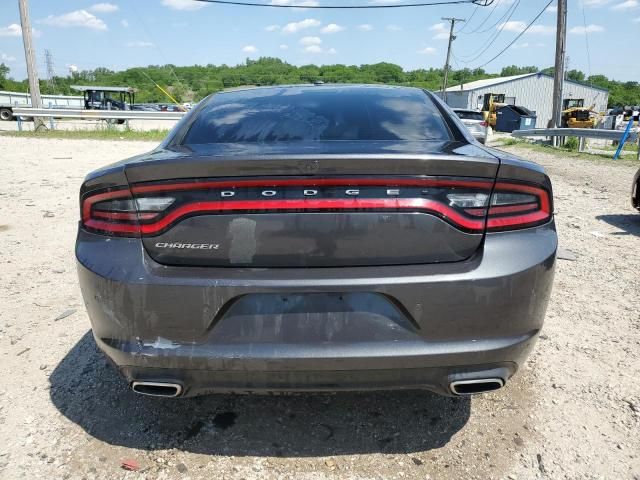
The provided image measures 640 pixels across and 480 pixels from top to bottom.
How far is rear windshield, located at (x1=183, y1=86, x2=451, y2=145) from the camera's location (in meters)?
2.46

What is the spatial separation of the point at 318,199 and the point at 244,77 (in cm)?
4829

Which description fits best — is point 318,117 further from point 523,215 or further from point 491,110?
point 491,110

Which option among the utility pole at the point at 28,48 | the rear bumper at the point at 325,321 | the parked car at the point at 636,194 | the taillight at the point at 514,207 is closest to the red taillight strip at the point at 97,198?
the rear bumper at the point at 325,321

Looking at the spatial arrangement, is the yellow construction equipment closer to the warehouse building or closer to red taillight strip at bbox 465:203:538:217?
the warehouse building


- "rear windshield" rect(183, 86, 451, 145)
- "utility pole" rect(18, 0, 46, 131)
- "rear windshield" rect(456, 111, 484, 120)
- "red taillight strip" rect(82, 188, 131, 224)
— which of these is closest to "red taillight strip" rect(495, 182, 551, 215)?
"rear windshield" rect(183, 86, 451, 145)

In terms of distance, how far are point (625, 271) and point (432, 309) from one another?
11.4 feet

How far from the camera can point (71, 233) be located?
5.62 m

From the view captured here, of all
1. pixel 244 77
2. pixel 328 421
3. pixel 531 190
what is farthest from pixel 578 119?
pixel 328 421

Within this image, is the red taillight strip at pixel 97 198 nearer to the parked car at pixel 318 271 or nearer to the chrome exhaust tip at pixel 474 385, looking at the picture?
the parked car at pixel 318 271

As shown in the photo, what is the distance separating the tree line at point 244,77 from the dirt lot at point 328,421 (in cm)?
400

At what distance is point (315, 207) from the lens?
1806 mm

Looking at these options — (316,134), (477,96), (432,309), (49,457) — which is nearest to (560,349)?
(432,309)

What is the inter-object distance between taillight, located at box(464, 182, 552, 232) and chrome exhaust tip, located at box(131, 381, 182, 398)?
1.32 meters

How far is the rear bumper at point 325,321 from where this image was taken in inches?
71.2
